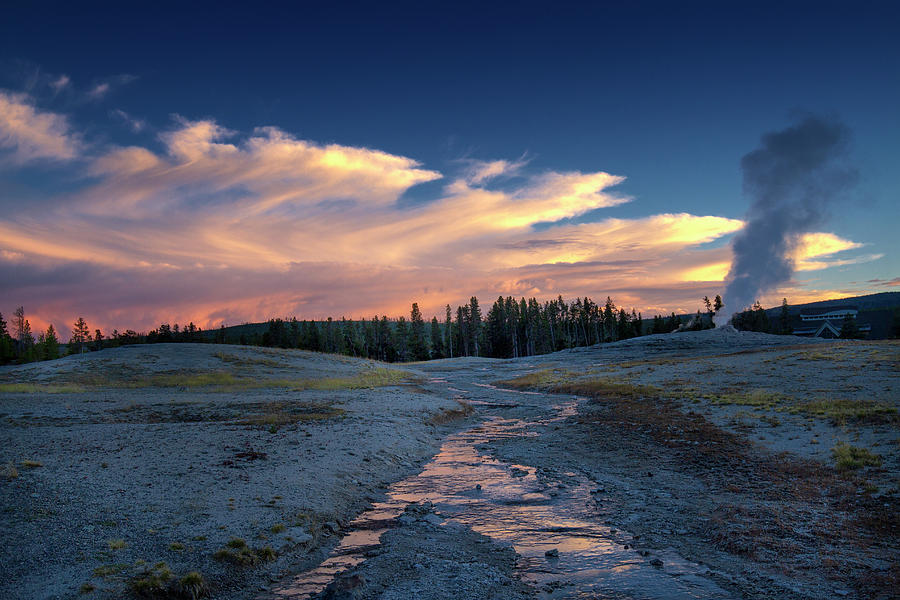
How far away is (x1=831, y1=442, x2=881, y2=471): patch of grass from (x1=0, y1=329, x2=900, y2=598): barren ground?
0.11 m

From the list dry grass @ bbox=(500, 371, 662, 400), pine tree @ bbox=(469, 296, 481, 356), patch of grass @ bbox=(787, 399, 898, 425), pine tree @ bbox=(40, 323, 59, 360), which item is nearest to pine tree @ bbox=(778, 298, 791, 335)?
pine tree @ bbox=(469, 296, 481, 356)

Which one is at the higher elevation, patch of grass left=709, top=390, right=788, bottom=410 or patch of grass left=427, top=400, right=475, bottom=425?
patch of grass left=709, top=390, right=788, bottom=410

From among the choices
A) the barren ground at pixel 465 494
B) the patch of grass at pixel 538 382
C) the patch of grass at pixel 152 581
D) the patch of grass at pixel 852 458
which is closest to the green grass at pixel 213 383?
the barren ground at pixel 465 494

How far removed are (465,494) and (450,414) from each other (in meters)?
16.7

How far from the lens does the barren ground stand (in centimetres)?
830

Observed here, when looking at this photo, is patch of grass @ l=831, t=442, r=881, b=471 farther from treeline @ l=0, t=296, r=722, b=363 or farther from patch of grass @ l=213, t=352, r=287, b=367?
treeline @ l=0, t=296, r=722, b=363

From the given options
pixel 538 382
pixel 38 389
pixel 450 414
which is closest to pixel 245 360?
pixel 38 389

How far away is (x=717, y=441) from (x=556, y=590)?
1427 centimetres

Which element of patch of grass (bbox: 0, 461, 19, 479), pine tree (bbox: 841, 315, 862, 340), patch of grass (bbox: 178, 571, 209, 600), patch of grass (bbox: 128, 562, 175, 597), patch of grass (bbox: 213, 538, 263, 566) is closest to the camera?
patch of grass (bbox: 128, 562, 175, 597)

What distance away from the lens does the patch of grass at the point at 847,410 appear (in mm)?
18312

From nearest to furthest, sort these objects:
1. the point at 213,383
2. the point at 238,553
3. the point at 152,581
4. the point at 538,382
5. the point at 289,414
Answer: the point at 152,581
the point at 238,553
the point at 289,414
the point at 213,383
the point at 538,382

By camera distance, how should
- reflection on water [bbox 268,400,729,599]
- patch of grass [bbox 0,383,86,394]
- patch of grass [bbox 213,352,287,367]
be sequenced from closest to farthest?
reflection on water [bbox 268,400,729,599] < patch of grass [bbox 0,383,86,394] < patch of grass [bbox 213,352,287,367]

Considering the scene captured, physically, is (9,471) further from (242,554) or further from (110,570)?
(242,554)

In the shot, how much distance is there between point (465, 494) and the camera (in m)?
14.0
